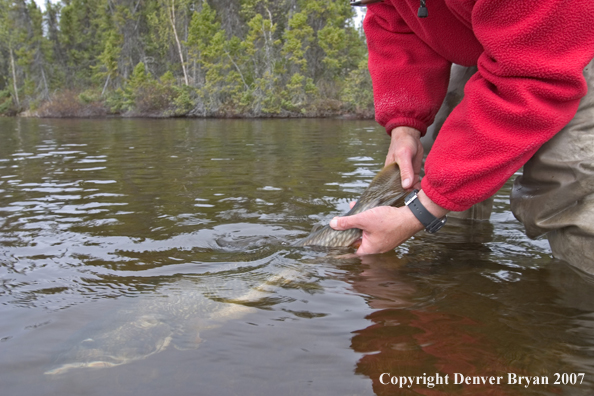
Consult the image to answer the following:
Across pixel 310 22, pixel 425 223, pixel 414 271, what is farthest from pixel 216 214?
pixel 310 22

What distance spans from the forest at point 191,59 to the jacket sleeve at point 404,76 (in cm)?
2413

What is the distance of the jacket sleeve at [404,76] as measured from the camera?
2.94 m

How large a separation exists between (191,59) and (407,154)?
32.7 meters

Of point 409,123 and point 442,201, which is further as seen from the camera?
point 409,123

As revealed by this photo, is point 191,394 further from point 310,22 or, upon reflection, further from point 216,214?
point 310,22

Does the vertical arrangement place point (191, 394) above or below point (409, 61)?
below

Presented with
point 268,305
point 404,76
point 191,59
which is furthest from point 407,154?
point 191,59

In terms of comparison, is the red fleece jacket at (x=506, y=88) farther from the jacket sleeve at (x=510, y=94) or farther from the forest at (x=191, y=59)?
the forest at (x=191, y=59)

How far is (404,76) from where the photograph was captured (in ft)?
9.71

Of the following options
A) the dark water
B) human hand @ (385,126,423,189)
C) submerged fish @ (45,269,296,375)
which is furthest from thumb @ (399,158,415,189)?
submerged fish @ (45,269,296,375)

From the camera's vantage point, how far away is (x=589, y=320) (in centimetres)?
202

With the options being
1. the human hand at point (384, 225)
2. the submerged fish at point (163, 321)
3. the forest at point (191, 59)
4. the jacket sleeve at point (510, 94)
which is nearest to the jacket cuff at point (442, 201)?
the jacket sleeve at point (510, 94)

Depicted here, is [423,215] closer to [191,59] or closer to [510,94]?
[510,94]

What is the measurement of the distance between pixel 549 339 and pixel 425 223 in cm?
73
